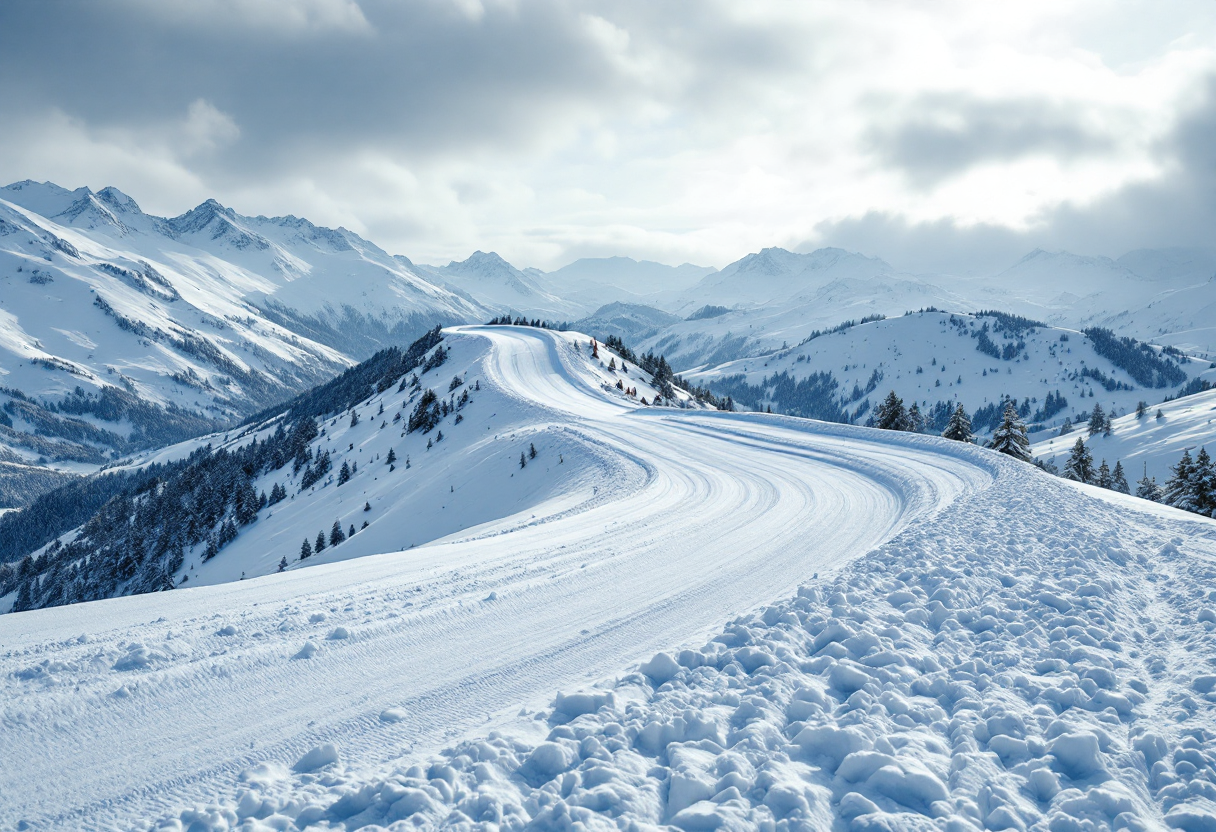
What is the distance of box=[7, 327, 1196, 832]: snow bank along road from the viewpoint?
393cm

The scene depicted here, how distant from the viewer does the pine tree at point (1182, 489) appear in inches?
1150

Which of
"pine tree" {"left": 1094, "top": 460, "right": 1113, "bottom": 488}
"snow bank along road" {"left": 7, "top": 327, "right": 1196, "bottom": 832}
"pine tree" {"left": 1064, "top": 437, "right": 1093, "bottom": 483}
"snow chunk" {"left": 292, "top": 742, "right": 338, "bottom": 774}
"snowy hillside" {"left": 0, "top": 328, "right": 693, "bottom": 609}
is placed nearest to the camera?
"snow bank along road" {"left": 7, "top": 327, "right": 1196, "bottom": 832}

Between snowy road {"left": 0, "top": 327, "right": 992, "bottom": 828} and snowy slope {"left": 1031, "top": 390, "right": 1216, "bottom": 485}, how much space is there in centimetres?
12103

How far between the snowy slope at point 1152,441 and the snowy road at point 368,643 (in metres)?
121

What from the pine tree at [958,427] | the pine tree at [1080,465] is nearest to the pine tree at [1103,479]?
the pine tree at [1080,465]

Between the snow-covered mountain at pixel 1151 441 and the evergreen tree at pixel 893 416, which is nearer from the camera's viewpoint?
the evergreen tree at pixel 893 416

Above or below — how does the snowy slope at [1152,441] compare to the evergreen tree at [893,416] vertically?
below

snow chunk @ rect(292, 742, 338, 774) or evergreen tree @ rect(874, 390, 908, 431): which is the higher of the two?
evergreen tree @ rect(874, 390, 908, 431)

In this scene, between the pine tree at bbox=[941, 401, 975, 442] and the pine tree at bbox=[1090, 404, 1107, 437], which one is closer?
the pine tree at bbox=[941, 401, 975, 442]

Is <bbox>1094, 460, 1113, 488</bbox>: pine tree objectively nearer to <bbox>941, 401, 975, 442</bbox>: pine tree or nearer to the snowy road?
<bbox>941, 401, 975, 442</bbox>: pine tree

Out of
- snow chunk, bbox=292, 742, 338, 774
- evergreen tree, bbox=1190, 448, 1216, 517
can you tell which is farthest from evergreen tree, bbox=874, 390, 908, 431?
snow chunk, bbox=292, 742, 338, 774

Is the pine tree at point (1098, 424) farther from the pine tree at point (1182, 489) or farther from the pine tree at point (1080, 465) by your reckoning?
the pine tree at point (1080, 465)

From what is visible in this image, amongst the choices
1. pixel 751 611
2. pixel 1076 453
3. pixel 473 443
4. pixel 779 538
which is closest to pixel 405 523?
pixel 473 443

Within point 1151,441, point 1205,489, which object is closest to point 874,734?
point 1205,489
